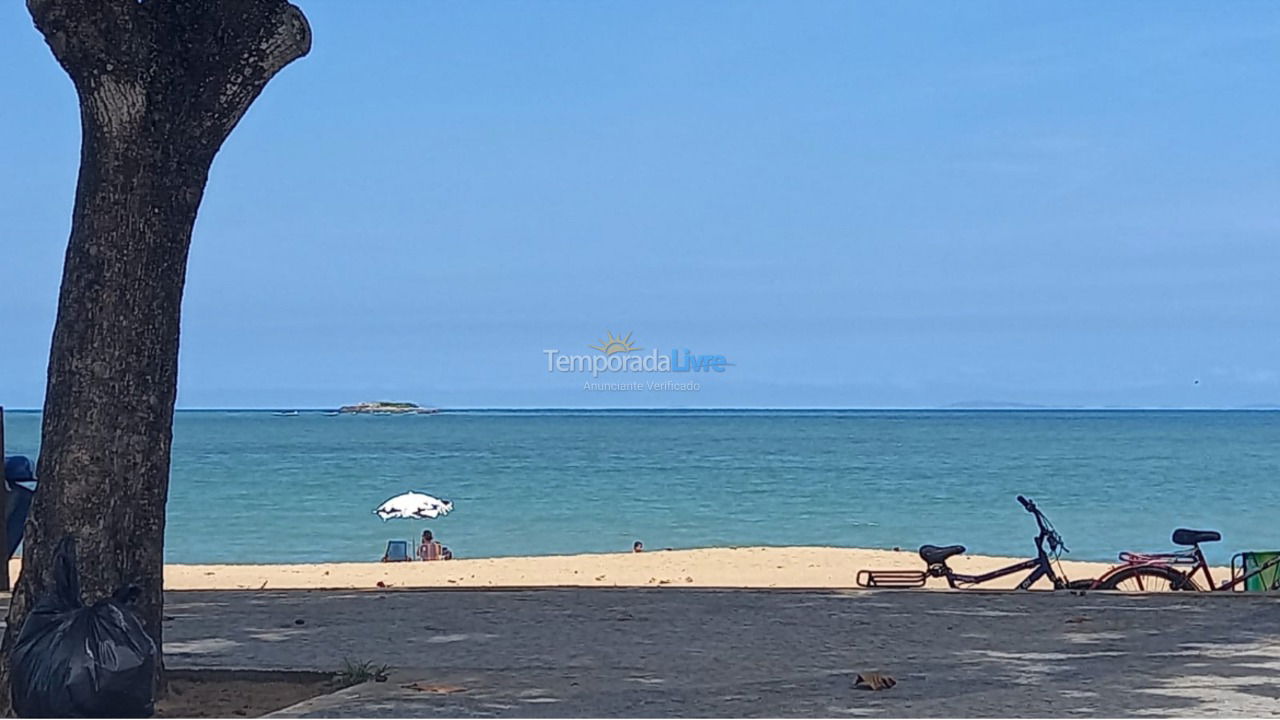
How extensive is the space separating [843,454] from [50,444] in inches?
3235

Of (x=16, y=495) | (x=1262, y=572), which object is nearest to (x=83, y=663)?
(x=16, y=495)

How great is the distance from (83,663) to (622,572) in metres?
12.2

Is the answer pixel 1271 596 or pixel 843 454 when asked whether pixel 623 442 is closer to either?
pixel 843 454

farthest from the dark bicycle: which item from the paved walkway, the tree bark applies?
the tree bark

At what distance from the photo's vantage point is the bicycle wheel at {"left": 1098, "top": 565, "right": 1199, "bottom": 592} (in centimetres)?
1297

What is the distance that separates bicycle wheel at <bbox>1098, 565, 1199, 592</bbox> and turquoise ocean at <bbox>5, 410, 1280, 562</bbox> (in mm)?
21445

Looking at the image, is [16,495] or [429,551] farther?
[429,551]

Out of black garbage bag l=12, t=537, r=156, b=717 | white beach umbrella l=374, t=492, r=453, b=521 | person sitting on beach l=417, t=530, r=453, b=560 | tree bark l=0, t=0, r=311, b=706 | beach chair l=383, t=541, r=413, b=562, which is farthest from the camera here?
white beach umbrella l=374, t=492, r=453, b=521

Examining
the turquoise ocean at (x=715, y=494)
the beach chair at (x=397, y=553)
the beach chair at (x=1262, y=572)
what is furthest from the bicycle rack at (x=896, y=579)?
the turquoise ocean at (x=715, y=494)

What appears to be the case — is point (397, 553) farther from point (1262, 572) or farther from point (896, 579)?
point (1262, 572)

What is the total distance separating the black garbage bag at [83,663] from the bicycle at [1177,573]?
8.30 meters

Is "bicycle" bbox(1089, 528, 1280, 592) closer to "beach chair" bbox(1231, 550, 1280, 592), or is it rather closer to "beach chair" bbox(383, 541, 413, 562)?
"beach chair" bbox(1231, 550, 1280, 592)

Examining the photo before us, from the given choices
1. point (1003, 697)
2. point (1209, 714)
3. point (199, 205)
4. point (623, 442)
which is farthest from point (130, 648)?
point (623, 442)

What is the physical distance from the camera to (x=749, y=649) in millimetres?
9438
